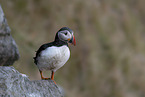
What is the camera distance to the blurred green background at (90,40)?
9.54 m

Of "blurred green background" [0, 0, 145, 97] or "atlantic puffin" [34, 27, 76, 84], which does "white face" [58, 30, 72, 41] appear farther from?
"blurred green background" [0, 0, 145, 97]

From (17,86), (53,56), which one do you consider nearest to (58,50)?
(53,56)

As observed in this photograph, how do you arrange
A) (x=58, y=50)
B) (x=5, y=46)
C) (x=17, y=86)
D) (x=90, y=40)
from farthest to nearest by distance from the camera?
(x=90, y=40) < (x=5, y=46) < (x=58, y=50) < (x=17, y=86)

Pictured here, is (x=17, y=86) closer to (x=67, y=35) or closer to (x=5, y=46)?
(x=67, y=35)

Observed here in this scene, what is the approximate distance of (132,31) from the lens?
46.1ft

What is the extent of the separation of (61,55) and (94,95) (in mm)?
7733

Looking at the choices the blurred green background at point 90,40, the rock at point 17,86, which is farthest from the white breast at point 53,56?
the blurred green background at point 90,40

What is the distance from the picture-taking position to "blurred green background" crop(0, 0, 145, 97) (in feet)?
31.3

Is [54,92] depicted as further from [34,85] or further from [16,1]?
[16,1]

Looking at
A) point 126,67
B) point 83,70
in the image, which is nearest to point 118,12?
point 126,67

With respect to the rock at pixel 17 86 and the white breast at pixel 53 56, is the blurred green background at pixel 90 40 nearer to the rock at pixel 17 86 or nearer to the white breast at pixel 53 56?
the white breast at pixel 53 56

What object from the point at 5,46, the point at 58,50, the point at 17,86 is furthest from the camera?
the point at 5,46

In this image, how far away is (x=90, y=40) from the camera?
1205cm

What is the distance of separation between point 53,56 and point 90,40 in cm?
821
